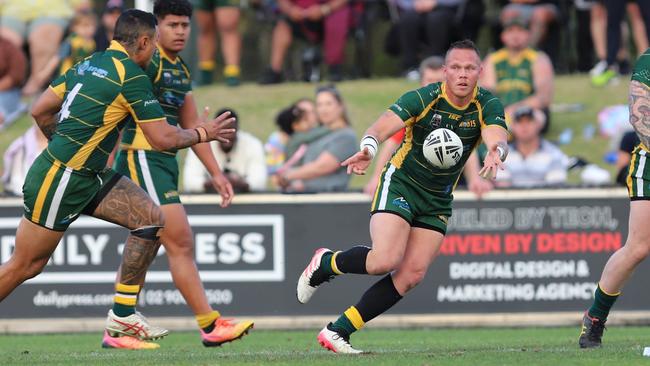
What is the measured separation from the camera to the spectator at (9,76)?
1797 cm

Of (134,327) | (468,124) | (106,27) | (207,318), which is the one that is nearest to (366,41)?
(106,27)

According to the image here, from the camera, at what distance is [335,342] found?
31.5 feet

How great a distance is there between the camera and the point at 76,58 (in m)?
17.8

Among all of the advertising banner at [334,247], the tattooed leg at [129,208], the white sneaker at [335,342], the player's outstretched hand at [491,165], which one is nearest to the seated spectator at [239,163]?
the advertising banner at [334,247]

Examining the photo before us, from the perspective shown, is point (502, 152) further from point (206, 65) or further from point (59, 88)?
point (206, 65)

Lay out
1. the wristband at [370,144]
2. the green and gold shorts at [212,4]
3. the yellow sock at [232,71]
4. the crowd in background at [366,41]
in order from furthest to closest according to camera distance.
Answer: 1. the yellow sock at [232,71]
2. the green and gold shorts at [212,4]
3. the crowd in background at [366,41]
4. the wristband at [370,144]

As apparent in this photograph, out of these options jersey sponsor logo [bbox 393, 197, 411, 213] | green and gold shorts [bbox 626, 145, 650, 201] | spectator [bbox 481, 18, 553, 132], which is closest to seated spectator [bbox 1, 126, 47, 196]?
spectator [bbox 481, 18, 553, 132]

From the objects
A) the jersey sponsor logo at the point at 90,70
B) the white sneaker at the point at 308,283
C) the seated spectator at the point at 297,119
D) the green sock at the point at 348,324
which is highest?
the jersey sponsor logo at the point at 90,70

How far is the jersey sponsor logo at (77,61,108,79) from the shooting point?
9.45 metres

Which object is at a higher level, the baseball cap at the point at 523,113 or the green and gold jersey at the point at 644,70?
the green and gold jersey at the point at 644,70

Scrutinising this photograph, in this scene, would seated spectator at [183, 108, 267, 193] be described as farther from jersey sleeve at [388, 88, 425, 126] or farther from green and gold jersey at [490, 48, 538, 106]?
jersey sleeve at [388, 88, 425, 126]

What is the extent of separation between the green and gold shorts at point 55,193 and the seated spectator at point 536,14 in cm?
908

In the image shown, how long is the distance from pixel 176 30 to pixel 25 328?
4.46 meters

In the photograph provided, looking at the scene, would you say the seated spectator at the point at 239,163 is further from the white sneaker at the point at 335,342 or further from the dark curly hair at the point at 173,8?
the white sneaker at the point at 335,342
